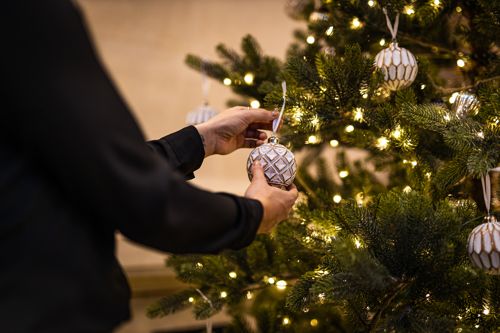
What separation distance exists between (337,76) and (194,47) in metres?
1.96

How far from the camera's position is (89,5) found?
8.56 ft

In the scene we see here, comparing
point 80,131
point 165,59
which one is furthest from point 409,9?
point 165,59

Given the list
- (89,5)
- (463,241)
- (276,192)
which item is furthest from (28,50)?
(89,5)

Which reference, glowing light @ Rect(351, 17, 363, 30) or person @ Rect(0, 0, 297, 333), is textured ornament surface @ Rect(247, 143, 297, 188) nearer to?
person @ Rect(0, 0, 297, 333)

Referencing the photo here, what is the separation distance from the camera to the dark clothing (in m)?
0.49

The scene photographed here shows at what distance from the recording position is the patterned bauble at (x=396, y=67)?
3.11 feet

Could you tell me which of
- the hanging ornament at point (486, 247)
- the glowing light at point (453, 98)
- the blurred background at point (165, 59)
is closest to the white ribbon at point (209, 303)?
the hanging ornament at point (486, 247)

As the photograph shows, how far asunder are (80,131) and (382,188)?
96cm

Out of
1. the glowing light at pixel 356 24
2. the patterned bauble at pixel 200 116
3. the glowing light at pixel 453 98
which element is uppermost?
the glowing light at pixel 356 24

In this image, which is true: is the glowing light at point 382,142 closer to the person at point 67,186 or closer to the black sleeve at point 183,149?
the black sleeve at point 183,149

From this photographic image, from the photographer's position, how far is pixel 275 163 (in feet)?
2.67

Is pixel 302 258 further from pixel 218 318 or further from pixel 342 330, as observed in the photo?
pixel 218 318

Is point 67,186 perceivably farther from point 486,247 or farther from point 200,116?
point 200,116

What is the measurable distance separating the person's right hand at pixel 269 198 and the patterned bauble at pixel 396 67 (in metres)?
0.32
